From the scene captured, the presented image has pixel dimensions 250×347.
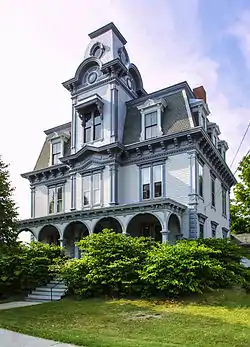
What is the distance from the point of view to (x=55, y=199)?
25.0m

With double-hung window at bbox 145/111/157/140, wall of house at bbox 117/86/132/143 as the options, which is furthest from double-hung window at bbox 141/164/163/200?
wall of house at bbox 117/86/132/143

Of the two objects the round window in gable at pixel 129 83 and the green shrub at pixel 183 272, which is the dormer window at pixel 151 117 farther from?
the green shrub at pixel 183 272

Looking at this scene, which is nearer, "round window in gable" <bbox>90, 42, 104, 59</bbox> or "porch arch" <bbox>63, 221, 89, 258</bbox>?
"porch arch" <bbox>63, 221, 89, 258</bbox>

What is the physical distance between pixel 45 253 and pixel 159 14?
43.3 ft

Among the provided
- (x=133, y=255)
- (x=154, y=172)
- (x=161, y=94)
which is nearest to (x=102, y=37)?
(x=161, y=94)

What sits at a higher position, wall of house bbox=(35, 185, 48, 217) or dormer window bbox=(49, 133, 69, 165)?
dormer window bbox=(49, 133, 69, 165)

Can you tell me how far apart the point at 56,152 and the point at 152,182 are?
8464 mm

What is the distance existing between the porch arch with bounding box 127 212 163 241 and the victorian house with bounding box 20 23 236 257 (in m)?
0.05

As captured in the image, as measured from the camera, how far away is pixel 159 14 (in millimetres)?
10375

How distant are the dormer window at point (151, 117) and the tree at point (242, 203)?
1426cm

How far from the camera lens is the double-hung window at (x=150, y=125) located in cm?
2090

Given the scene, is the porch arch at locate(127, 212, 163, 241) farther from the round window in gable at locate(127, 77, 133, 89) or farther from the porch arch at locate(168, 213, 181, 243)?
the round window in gable at locate(127, 77, 133, 89)

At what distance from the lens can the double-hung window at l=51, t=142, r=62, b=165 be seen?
25.4m

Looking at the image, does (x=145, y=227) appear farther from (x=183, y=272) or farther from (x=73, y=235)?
(x=183, y=272)
